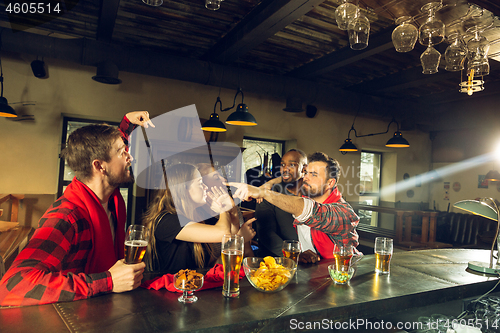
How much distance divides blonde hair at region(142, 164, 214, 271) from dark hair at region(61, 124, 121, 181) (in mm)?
453

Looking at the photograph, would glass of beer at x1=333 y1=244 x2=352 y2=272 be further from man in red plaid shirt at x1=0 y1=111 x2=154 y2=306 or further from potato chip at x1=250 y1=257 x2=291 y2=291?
man in red plaid shirt at x1=0 y1=111 x2=154 y2=306

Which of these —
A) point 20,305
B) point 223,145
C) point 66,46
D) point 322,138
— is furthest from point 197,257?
point 322,138

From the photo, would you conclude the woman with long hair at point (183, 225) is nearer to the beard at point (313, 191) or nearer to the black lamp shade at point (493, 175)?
the beard at point (313, 191)

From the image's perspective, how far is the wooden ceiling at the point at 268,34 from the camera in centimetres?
314

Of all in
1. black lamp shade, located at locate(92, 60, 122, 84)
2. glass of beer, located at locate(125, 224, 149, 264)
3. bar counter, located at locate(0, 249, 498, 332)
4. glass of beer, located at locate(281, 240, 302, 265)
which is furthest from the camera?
black lamp shade, located at locate(92, 60, 122, 84)

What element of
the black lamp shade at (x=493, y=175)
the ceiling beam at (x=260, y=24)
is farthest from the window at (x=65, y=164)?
the black lamp shade at (x=493, y=175)

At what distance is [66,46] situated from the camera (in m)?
3.79

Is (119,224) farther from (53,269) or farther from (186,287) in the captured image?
(186,287)

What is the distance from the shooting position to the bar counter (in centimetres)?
94

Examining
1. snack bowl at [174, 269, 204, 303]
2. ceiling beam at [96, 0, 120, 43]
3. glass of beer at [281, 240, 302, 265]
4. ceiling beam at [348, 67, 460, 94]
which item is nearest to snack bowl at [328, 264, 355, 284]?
glass of beer at [281, 240, 302, 265]

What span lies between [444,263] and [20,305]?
6.99 feet

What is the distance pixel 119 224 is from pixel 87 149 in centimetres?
44

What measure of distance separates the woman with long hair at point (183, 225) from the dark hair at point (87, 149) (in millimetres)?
460

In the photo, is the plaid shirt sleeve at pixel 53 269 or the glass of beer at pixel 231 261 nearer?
the plaid shirt sleeve at pixel 53 269
